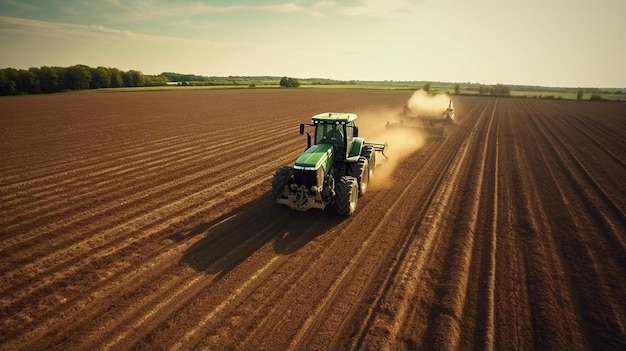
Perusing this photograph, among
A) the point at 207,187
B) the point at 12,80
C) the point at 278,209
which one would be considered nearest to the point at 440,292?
the point at 278,209

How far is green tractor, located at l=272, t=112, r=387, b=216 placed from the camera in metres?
8.14

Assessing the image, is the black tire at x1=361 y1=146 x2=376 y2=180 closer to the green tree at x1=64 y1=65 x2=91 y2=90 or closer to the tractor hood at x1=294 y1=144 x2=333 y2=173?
the tractor hood at x1=294 y1=144 x2=333 y2=173

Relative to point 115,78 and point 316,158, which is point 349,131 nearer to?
point 316,158

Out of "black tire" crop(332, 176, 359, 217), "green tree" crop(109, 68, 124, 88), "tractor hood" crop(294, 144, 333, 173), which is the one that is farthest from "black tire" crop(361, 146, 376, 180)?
"green tree" crop(109, 68, 124, 88)

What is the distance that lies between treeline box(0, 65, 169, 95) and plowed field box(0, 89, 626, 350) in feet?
199

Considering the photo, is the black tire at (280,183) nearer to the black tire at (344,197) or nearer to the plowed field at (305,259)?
the plowed field at (305,259)

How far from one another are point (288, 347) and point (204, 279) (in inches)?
89.1

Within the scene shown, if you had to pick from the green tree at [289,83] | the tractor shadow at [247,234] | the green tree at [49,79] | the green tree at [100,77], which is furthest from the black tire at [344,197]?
the green tree at [289,83]

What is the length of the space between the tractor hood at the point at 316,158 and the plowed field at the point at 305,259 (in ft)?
4.71

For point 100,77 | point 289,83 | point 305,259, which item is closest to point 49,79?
point 100,77

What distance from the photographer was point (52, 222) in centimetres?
816

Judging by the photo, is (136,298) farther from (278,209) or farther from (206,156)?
(206,156)

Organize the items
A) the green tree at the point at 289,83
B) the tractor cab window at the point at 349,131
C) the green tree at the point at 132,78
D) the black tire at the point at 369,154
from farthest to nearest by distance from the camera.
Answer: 1. the green tree at the point at 289,83
2. the green tree at the point at 132,78
3. the black tire at the point at 369,154
4. the tractor cab window at the point at 349,131

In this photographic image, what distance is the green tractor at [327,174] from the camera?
26.7 ft
